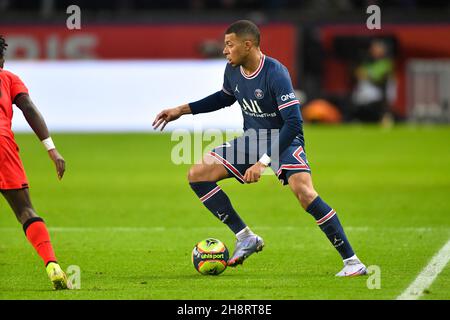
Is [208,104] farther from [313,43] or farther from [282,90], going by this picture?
[313,43]

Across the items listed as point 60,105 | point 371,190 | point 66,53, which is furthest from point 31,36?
point 371,190

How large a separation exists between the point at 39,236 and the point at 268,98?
2.34 meters

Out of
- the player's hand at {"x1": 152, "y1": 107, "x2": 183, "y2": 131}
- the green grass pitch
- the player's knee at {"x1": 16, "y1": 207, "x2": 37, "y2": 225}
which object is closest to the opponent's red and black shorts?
the player's knee at {"x1": 16, "y1": 207, "x2": 37, "y2": 225}

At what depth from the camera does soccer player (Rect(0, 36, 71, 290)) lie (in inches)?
314

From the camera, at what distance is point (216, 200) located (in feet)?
31.1

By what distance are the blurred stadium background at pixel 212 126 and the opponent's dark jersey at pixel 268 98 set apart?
1224 mm

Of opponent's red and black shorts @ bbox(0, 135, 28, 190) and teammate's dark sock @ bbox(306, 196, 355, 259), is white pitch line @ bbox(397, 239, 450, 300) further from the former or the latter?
opponent's red and black shorts @ bbox(0, 135, 28, 190)

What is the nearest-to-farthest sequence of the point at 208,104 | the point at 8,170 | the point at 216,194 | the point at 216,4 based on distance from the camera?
the point at 8,170
the point at 216,194
the point at 208,104
the point at 216,4

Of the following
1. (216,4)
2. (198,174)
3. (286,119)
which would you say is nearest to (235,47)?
(286,119)

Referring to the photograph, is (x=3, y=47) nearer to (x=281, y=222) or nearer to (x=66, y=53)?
(x=281, y=222)

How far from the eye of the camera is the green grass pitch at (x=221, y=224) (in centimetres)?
827

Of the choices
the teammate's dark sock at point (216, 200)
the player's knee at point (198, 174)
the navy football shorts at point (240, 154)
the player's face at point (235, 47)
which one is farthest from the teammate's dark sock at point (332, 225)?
the player's face at point (235, 47)

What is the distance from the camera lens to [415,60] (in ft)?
96.1

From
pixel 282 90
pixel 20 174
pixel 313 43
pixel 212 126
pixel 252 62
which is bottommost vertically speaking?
pixel 212 126
